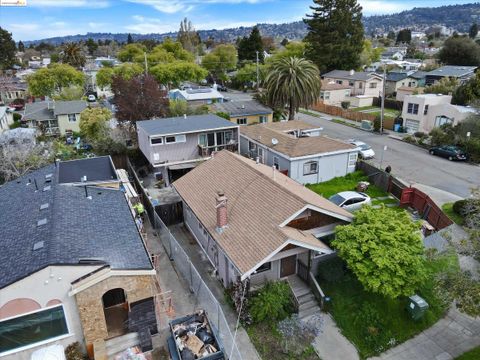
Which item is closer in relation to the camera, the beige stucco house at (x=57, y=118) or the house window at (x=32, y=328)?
the house window at (x=32, y=328)

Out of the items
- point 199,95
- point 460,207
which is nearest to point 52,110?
point 199,95

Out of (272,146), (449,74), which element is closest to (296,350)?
(272,146)

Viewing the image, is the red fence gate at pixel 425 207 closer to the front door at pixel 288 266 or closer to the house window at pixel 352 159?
the house window at pixel 352 159

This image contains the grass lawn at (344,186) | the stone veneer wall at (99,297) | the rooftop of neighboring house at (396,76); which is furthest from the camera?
the rooftop of neighboring house at (396,76)

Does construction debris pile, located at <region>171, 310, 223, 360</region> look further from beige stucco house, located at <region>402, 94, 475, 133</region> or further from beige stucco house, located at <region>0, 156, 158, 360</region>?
beige stucco house, located at <region>402, 94, 475, 133</region>

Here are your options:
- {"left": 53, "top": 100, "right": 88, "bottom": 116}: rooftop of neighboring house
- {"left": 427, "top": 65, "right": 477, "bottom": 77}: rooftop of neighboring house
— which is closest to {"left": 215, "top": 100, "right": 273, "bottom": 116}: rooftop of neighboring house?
{"left": 53, "top": 100, "right": 88, "bottom": 116}: rooftop of neighboring house

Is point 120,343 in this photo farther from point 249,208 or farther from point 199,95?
point 199,95

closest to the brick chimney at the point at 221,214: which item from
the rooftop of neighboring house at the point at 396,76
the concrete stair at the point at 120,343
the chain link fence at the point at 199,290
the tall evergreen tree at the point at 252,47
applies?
the chain link fence at the point at 199,290
